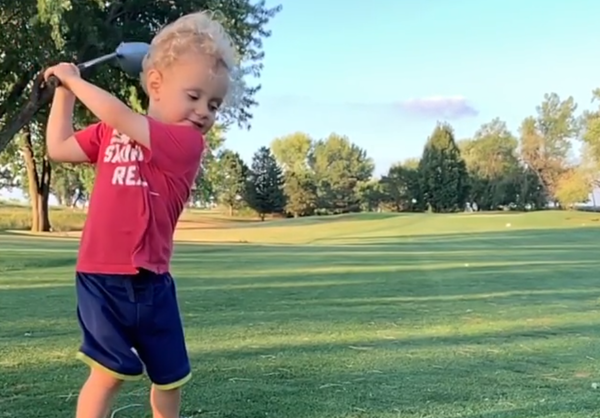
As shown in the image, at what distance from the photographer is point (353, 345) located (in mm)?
4496

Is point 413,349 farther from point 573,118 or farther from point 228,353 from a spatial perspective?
point 573,118

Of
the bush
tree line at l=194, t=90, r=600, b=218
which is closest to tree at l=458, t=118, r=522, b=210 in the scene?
tree line at l=194, t=90, r=600, b=218

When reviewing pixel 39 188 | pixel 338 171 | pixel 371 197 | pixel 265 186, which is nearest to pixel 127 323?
pixel 39 188

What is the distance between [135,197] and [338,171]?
62229 mm

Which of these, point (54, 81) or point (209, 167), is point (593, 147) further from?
point (54, 81)

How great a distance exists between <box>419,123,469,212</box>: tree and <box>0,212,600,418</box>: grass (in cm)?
4705

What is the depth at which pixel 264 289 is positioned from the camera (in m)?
7.91

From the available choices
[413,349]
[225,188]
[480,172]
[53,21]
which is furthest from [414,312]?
[480,172]

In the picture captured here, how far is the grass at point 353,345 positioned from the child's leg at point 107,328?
810 mm

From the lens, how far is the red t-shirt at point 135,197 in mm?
2105

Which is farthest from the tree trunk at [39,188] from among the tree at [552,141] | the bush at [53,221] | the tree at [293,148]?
the tree at [293,148]

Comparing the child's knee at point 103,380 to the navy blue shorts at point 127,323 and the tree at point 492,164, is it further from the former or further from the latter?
the tree at point 492,164

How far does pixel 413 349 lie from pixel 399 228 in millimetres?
28719

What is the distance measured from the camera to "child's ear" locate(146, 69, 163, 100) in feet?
7.14
